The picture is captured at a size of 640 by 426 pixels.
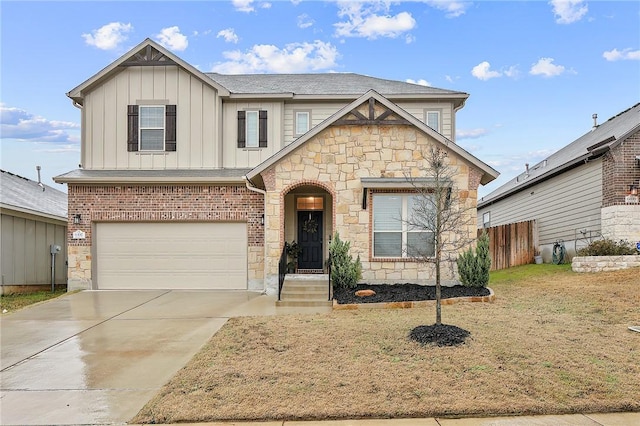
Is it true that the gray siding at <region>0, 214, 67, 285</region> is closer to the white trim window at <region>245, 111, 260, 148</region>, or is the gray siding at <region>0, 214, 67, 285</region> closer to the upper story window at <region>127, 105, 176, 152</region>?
the upper story window at <region>127, 105, 176, 152</region>

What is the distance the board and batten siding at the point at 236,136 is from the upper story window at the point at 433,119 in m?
4.96

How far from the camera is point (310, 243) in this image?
1583 centimetres

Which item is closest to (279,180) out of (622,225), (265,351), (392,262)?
(392,262)

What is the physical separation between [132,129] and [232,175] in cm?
392

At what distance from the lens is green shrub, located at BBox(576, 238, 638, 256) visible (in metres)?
15.1

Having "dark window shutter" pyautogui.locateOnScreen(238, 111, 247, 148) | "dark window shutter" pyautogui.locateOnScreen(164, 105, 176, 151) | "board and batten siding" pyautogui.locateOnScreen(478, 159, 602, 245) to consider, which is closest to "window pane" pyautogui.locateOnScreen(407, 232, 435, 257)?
"dark window shutter" pyautogui.locateOnScreen(238, 111, 247, 148)

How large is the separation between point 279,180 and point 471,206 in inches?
199

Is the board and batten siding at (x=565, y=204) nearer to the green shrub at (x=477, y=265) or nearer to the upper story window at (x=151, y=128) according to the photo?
the green shrub at (x=477, y=265)

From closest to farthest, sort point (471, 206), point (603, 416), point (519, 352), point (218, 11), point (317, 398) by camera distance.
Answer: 1. point (603, 416)
2. point (317, 398)
3. point (519, 352)
4. point (471, 206)
5. point (218, 11)

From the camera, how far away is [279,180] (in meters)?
13.1

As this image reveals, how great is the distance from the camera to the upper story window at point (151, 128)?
16.0 m

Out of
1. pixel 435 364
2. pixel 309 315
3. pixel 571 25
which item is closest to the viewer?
pixel 435 364

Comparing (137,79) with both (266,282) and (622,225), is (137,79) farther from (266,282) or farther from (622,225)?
(622,225)

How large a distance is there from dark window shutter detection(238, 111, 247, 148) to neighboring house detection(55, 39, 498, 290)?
0.05 m
